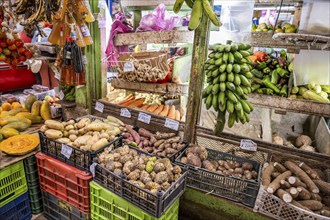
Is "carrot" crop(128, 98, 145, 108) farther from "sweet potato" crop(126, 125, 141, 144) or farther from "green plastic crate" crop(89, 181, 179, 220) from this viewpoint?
"green plastic crate" crop(89, 181, 179, 220)

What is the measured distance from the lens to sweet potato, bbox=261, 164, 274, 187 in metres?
1.76

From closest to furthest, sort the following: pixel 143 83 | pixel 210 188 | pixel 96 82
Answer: pixel 210 188 → pixel 143 83 → pixel 96 82

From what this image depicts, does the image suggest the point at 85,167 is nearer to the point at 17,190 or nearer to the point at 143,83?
the point at 17,190

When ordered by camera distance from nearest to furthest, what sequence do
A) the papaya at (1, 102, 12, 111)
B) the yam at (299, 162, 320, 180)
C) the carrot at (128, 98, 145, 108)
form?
the yam at (299, 162, 320, 180)
the carrot at (128, 98, 145, 108)
the papaya at (1, 102, 12, 111)

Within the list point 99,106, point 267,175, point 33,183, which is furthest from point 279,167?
point 33,183

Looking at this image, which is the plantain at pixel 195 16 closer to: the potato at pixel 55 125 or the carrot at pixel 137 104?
the carrot at pixel 137 104

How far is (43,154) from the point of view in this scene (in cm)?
224

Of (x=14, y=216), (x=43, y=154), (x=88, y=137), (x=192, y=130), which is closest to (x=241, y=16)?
(x=192, y=130)

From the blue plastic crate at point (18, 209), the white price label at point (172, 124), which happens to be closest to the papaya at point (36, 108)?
the blue plastic crate at point (18, 209)

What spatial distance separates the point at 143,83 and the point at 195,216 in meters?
1.50

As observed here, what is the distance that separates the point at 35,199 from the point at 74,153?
95 cm

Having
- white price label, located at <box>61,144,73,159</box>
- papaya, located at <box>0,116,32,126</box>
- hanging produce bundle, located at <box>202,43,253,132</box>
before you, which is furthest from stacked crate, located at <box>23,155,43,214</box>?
hanging produce bundle, located at <box>202,43,253,132</box>

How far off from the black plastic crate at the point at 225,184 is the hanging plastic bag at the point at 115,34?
4.87ft

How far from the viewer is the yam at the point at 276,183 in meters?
1.65
